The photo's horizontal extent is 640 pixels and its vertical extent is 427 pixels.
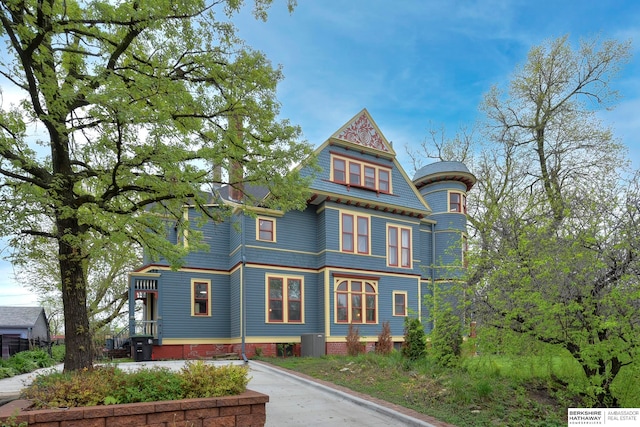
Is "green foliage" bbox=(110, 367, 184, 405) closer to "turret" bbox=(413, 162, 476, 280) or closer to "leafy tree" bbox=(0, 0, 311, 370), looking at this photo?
"leafy tree" bbox=(0, 0, 311, 370)

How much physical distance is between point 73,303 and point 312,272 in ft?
43.3

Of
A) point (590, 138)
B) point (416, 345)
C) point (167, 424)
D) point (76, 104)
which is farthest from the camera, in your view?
point (590, 138)

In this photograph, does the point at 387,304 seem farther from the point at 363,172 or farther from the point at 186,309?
the point at 186,309

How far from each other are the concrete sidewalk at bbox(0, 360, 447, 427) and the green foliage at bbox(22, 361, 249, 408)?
92cm

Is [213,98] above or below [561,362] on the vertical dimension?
above

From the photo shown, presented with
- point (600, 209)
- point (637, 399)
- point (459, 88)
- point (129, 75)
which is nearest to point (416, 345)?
point (637, 399)

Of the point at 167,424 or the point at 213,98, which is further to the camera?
the point at 213,98

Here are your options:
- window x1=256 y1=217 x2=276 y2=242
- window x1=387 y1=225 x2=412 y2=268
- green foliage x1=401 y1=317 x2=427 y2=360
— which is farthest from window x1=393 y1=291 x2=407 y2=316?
green foliage x1=401 y1=317 x2=427 y2=360

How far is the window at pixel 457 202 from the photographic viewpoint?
25047mm

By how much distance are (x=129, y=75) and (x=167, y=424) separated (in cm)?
578

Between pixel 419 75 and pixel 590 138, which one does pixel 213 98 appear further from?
pixel 590 138

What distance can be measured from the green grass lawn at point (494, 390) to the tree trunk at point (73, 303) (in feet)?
18.2

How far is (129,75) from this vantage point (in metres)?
7.83

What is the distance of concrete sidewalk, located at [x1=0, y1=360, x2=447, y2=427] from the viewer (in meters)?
7.15
